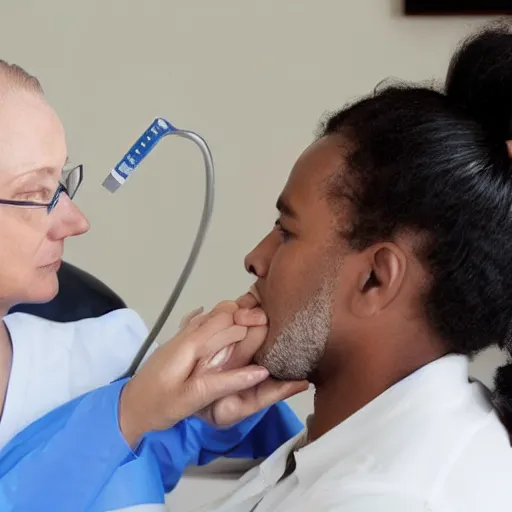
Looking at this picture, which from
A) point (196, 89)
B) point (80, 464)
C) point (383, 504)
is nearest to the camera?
point (383, 504)

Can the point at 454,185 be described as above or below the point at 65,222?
above

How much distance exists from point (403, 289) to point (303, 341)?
0.43ft

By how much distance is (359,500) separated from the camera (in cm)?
70

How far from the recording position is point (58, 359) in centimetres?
106

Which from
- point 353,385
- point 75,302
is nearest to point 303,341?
point 353,385

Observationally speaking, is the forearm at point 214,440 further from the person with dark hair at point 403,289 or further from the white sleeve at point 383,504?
the white sleeve at point 383,504

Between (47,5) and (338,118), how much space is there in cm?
106

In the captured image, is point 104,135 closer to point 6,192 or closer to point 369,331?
point 6,192

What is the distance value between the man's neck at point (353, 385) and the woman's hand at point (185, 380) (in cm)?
8

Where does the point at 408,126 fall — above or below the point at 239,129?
above

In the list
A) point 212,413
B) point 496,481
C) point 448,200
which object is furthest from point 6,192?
point 496,481

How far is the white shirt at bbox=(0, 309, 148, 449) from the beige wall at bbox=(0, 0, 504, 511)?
23.7 inches

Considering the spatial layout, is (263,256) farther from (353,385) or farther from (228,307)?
(353,385)

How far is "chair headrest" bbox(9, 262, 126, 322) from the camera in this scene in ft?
3.79
